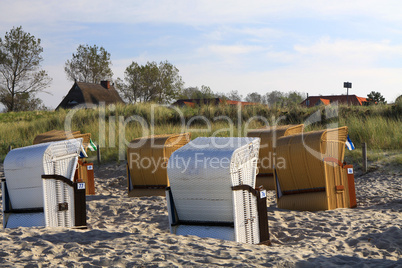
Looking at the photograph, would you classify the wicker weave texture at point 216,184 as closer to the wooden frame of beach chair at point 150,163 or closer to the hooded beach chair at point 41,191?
the hooded beach chair at point 41,191

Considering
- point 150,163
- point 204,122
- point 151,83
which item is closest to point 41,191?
point 150,163

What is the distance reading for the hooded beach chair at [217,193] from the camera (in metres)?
5.64

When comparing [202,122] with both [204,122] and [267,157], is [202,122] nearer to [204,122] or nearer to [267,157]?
A: [204,122]

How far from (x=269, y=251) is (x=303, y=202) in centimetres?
356

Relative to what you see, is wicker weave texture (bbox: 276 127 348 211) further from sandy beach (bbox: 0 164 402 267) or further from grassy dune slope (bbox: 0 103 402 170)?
grassy dune slope (bbox: 0 103 402 170)

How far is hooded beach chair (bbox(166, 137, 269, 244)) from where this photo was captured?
5641 mm

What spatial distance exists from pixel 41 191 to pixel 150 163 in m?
3.79

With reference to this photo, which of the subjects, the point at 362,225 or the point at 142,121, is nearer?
the point at 362,225

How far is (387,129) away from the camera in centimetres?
1573

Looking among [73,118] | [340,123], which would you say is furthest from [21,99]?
[340,123]

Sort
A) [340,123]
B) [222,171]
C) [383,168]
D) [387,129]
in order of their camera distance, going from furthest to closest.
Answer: [340,123], [387,129], [383,168], [222,171]

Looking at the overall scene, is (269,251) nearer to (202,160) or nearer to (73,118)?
(202,160)

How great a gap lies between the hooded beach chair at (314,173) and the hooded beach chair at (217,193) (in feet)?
7.72

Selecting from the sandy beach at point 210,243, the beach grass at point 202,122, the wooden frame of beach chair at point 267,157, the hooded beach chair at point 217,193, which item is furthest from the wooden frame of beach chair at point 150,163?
the beach grass at point 202,122
